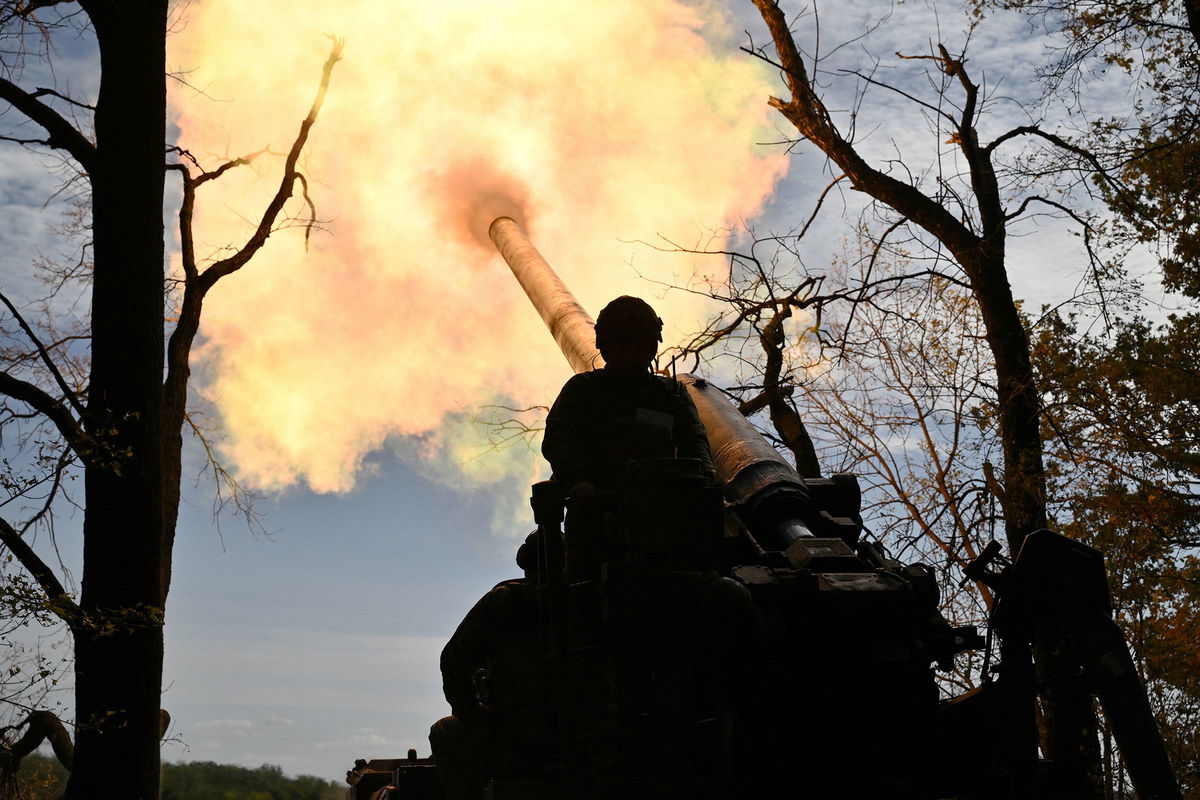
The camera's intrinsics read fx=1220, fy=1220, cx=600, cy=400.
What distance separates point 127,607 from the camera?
881cm

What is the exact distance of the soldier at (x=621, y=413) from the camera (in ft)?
21.7

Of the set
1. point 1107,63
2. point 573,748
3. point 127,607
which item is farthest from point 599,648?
point 1107,63

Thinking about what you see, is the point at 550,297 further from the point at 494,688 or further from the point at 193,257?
the point at 494,688

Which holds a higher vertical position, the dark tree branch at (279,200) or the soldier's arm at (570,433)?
the dark tree branch at (279,200)

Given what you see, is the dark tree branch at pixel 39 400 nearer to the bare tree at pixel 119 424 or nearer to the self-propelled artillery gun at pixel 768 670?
the bare tree at pixel 119 424

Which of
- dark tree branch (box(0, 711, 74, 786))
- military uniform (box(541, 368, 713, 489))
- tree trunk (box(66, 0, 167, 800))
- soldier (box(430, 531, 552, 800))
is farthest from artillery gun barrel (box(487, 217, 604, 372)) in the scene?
dark tree branch (box(0, 711, 74, 786))

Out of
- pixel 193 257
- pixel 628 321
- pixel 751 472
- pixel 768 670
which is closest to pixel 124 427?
pixel 628 321

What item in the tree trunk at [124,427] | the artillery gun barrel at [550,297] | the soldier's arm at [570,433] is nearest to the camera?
the soldier's arm at [570,433]

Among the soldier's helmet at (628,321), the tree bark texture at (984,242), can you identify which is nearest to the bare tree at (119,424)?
the soldier's helmet at (628,321)

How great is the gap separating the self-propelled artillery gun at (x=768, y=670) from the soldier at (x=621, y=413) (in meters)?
0.45

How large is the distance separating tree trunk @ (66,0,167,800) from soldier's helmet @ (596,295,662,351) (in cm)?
389

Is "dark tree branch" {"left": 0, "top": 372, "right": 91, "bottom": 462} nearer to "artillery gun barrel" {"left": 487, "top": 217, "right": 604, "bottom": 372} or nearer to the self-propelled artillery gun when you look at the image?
"artillery gun barrel" {"left": 487, "top": 217, "right": 604, "bottom": 372}

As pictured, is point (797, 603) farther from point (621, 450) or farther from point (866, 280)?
point (866, 280)

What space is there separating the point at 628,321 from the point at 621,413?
1.70 ft
